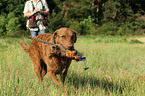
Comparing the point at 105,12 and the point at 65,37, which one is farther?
the point at 105,12

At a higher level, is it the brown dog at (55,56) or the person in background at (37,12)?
the person in background at (37,12)

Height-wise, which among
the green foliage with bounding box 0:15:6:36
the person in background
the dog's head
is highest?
the person in background

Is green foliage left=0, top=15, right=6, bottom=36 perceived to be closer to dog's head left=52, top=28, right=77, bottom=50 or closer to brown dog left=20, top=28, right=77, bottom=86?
brown dog left=20, top=28, right=77, bottom=86

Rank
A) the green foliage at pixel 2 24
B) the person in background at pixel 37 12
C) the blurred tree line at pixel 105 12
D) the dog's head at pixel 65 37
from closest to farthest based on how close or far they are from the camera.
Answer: the dog's head at pixel 65 37
the person in background at pixel 37 12
the green foliage at pixel 2 24
the blurred tree line at pixel 105 12

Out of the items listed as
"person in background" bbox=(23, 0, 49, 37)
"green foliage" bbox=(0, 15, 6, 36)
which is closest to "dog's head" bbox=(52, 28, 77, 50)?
"person in background" bbox=(23, 0, 49, 37)

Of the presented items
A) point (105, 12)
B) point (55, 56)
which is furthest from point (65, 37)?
point (105, 12)

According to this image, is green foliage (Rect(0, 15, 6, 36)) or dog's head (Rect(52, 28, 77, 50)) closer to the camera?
dog's head (Rect(52, 28, 77, 50))

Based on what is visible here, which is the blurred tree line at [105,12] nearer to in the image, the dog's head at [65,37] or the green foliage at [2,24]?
the green foliage at [2,24]

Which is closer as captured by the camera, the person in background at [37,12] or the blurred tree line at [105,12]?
the person in background at [37,12]

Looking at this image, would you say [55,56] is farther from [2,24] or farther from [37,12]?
[2,24]

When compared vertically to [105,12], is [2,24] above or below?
below

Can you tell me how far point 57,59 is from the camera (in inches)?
112

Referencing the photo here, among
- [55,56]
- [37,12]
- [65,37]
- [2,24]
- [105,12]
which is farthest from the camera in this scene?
[105,12]

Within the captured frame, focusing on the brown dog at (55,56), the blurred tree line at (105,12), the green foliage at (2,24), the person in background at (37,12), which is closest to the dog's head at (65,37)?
the brown dog at (55,56)
